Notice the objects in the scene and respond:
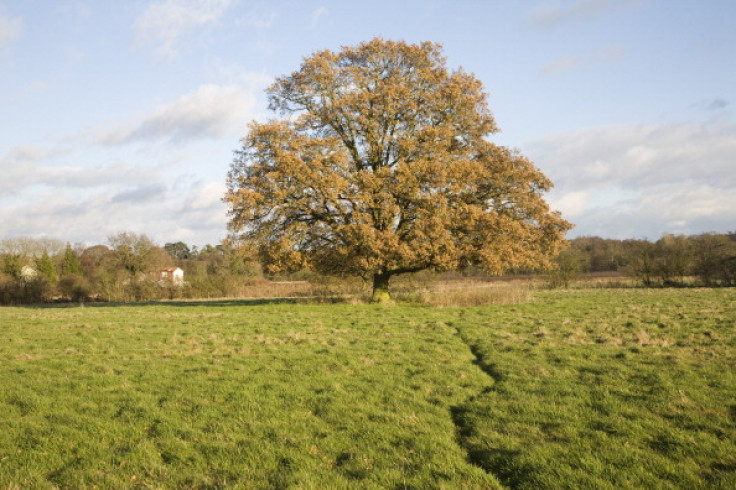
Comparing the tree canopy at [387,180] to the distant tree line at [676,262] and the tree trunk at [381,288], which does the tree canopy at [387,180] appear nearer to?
the tree trunk at [381,288]

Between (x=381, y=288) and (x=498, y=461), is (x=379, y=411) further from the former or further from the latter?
(x=381, y=288)

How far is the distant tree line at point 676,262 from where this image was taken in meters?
45.3

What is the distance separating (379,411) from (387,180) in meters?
17.6

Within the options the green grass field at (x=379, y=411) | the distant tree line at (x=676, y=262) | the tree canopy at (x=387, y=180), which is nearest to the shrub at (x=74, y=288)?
the tree canopy at (x=387, y=180)

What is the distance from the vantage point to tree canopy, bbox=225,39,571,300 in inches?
954

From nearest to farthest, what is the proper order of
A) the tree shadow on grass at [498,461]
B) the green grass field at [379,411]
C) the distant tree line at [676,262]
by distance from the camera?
the tree shadow on grass at [498,461] → the green grass field at [379,411] → the distant tree line at [676,262]

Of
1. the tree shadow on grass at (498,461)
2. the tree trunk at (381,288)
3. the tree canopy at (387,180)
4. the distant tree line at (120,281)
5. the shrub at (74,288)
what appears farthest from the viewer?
the shrub at (74,288)

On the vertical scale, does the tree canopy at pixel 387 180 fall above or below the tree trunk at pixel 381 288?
above

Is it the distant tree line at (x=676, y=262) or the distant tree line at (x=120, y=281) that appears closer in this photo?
the distant tree line at (x=676, y=262)

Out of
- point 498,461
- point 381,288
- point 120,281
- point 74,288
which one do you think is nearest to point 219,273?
point 120,281

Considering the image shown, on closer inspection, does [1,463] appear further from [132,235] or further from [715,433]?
[132,235]

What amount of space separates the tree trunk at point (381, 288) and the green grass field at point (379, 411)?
1345 centimetres

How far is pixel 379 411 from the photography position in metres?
7.97

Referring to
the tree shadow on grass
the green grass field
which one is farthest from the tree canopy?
the tree shadow on grass
